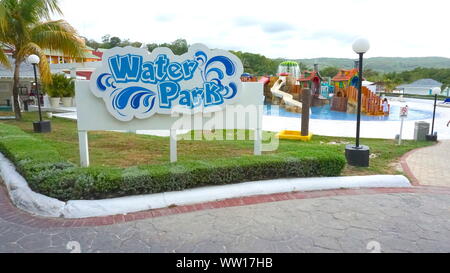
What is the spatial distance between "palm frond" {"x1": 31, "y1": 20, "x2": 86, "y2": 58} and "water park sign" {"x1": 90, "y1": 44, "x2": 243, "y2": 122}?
8450mm

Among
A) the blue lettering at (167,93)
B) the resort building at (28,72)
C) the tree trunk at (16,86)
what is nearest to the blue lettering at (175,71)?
the blue lettering at (167,93)

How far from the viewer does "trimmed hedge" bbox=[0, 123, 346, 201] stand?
173 inches

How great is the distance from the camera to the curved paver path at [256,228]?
133 inches

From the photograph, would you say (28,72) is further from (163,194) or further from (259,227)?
(259,227)

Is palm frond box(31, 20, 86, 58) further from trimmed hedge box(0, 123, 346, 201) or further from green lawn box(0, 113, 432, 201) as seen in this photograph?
trimmed hedge box(0, 123, 346, 201)

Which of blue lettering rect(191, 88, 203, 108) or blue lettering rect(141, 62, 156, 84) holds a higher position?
blue lettering rect(141, 62, 156, 84)

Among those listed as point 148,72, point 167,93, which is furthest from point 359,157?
point 148,72

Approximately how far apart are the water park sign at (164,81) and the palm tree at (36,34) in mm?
7878

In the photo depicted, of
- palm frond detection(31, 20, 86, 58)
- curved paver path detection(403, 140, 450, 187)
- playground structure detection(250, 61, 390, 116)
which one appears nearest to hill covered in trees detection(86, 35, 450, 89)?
playground structure detection(250, 61, 390, 116)

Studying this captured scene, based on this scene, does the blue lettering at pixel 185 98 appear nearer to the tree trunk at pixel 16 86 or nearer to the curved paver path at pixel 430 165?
the curved paver path at pixel 430 165

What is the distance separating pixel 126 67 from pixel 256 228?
11.8 ft

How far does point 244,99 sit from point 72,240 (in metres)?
4.02

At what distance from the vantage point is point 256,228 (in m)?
3.79
